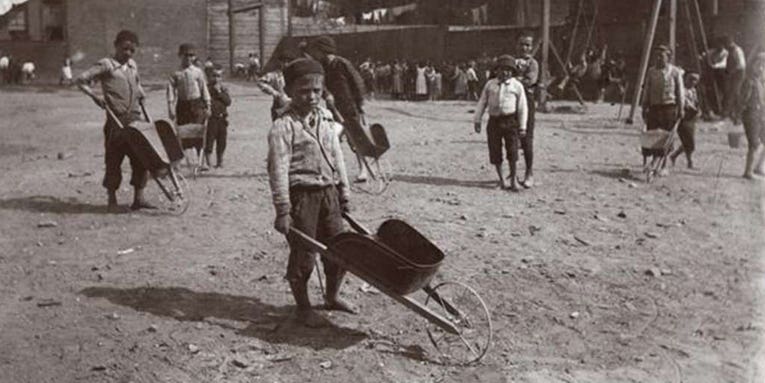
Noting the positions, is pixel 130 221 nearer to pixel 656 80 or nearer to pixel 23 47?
pixel 656 80

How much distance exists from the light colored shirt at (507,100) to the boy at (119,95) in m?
3.79

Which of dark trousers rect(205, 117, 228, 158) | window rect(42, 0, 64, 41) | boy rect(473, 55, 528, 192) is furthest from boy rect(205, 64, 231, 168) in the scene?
window rect(42, 0, 64, 41)

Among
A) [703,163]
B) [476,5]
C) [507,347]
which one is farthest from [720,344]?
[476,5]

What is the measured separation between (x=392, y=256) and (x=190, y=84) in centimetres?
682

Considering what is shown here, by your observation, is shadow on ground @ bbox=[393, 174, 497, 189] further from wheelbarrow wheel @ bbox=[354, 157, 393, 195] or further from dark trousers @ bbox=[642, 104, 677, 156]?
dark trousers @ bbox=[642, 104, 677, 156]

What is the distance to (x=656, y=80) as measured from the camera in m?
10.8

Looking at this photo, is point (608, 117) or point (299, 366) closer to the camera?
point (299, 366)

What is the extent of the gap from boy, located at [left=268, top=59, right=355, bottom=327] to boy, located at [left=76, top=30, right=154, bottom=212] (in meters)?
3.75

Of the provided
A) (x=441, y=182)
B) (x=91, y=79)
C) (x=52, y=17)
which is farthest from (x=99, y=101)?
(x=52, y=17)

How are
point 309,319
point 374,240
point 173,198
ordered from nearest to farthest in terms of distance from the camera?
point 374,240 → point 309,319 → point 173,198

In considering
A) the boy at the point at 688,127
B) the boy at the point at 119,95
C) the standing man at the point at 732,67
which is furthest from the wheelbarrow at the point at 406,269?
the standing man at the point at 732,67

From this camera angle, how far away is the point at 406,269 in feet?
15.8

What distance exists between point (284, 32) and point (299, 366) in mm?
38794

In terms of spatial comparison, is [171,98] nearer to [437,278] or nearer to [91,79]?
[91,79]
